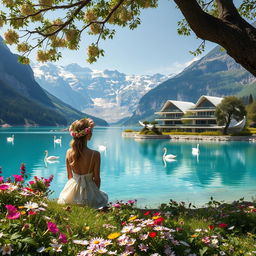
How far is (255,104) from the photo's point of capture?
103 m

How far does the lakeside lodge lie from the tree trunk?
7343 cm

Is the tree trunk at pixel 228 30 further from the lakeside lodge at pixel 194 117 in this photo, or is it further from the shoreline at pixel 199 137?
the lakeside lodge at pixel 194 117

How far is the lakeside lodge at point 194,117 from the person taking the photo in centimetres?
7894

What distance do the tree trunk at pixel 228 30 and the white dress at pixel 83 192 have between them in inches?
138

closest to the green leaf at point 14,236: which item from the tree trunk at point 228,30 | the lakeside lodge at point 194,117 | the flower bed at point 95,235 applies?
the flower bed at point 95,235

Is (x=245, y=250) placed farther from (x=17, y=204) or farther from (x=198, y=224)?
(x=17, y=204)

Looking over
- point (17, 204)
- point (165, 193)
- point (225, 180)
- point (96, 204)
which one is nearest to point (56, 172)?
point (165, 193)

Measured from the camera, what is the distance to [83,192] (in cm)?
583

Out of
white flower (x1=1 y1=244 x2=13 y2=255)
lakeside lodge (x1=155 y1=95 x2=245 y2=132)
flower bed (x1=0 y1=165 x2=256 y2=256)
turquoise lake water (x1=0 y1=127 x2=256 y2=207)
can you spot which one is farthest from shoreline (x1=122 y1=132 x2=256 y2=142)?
white flower (x1=1 y1=244 x2=13 y2=255)

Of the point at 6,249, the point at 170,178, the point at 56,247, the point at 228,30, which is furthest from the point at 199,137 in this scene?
→ the point at 6,249

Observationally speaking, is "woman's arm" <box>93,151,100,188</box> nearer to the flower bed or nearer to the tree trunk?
the flower bed

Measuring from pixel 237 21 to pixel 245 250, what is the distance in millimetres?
3655

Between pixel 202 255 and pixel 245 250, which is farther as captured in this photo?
pixel 245 250

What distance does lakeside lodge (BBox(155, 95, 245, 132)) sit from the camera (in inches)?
3108
